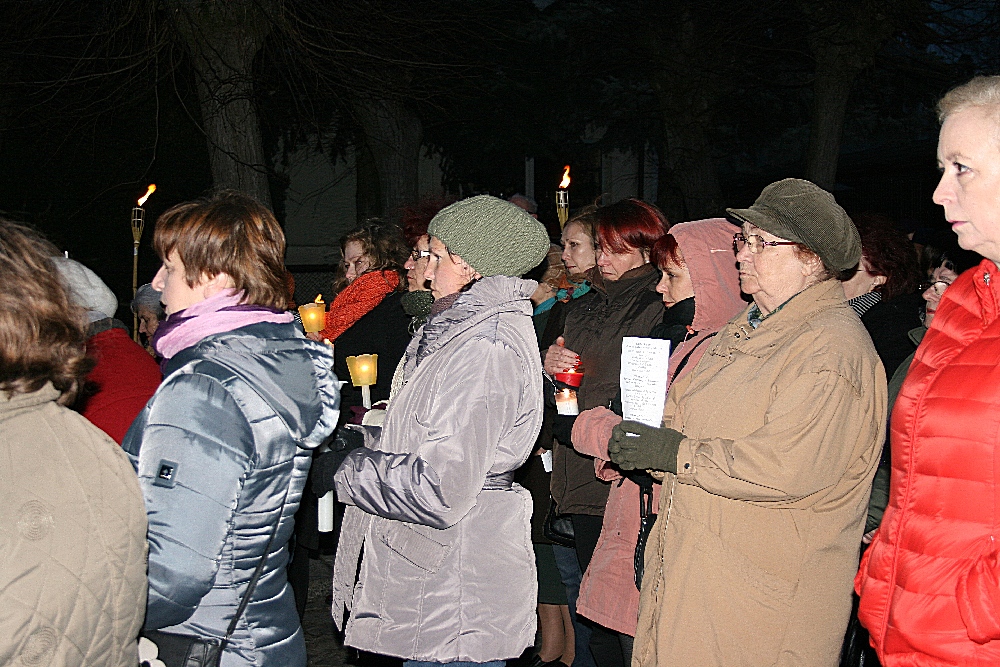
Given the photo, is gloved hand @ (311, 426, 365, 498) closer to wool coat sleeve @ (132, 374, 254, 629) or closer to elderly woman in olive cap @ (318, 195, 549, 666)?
elderly woman in olive cap @ (318, 195, 549, 666)

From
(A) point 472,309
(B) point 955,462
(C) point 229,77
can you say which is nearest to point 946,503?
(B) point 955,462

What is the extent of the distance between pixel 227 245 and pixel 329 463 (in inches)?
31.0

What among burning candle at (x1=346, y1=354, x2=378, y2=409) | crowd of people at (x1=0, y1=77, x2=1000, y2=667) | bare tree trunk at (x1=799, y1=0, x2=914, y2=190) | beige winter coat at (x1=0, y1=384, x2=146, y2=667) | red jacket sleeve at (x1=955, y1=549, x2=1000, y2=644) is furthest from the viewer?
bare tree trunk at (x1=799, y1=0, x2=914, y2=190)

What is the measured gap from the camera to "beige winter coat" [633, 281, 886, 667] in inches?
106

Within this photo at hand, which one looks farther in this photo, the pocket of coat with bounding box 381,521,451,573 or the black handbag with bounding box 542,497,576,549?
the black handbag with bounding box 542,497,576,549

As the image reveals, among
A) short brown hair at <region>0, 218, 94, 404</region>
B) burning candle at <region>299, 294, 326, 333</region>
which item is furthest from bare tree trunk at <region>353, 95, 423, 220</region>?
short brown hair at <region>0, 218, 94, 404</region>

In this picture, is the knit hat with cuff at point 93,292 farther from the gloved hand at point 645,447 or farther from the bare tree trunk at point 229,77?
the bare tree trunk at point 229,77

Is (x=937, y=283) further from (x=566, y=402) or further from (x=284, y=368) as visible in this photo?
(x=284, y=368)

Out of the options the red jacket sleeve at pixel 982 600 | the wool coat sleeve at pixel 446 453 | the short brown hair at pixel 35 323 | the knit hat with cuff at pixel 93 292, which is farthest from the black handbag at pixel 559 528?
the short brown hair at pixel 35 323

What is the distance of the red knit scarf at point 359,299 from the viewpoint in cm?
564

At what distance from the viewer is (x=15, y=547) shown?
161cm

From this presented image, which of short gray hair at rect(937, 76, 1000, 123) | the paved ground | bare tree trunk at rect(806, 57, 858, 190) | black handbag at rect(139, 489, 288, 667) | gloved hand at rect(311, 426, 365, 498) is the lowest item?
the paved ground

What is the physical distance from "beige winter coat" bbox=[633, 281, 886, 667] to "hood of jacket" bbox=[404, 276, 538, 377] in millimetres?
741

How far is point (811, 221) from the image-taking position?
2924 millimetres
